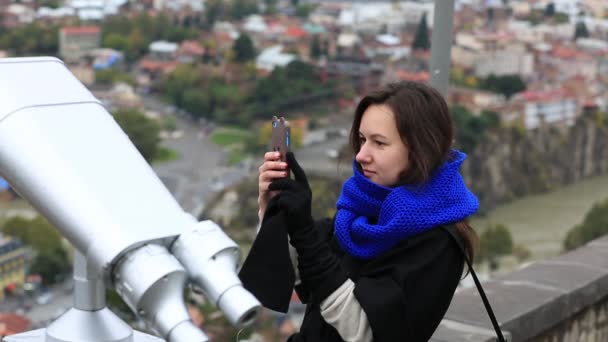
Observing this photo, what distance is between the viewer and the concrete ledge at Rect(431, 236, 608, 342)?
121 cm

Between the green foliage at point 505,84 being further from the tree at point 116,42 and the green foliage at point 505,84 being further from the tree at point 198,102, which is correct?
the tree at point 116,42

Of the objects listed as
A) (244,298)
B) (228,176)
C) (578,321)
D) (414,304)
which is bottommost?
(228,176)

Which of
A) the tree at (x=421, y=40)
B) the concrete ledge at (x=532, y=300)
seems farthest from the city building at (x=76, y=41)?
the concrete ledge at (x=532, y=300)

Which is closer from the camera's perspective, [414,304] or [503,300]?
[414,304]

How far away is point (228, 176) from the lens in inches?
1139

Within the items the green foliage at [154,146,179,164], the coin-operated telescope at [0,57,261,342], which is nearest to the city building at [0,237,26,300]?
the green foliage at [154,146,179,164]

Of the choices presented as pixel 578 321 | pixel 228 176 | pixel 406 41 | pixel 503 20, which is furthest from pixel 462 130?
pixel 578 321

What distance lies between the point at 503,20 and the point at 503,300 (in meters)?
40.3

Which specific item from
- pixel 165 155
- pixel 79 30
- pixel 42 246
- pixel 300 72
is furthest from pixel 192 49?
pixel 42 246

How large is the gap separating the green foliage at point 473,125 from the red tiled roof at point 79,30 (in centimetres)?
1320

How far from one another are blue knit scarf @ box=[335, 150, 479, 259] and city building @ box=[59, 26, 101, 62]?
33.3 meters

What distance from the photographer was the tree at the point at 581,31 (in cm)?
3772

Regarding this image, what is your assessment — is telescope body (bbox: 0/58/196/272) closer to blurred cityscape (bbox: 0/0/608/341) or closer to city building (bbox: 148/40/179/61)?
blurred cityscape (bbox: 0/0/608/341)

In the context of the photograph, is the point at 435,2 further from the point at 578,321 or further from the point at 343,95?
the point at 343,95
